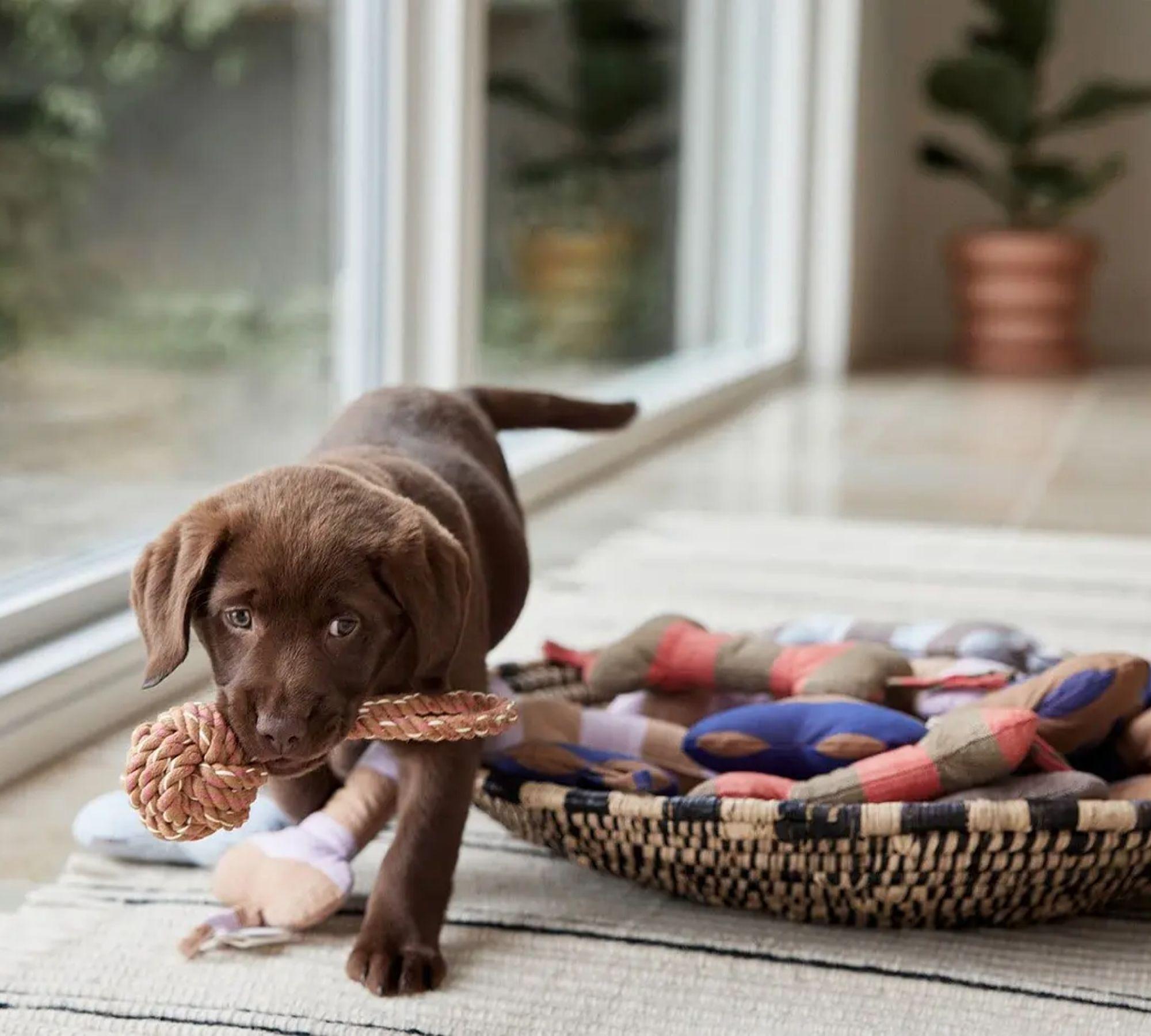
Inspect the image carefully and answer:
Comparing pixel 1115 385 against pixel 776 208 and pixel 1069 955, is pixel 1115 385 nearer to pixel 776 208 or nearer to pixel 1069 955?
pixel 776 208

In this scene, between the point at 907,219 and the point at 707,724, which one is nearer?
the point at 707,724

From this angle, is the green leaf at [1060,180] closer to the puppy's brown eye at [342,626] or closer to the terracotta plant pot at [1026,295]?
the terracotta plant pot at [1026,295]

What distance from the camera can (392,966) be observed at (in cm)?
119

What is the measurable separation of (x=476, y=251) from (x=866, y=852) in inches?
74.8

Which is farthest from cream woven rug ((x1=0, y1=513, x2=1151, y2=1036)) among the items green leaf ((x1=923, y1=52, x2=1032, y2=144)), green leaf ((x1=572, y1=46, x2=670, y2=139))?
green leaf ((x1=923, y1=52, x2=1032, y2=144))

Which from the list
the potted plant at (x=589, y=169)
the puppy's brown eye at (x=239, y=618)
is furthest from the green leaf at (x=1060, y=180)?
the puppy's brown eye at (x=239, y=618)

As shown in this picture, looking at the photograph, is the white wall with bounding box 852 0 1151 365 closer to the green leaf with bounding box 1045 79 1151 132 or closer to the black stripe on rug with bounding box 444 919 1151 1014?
the green leaf with bounding box 1045 79 1151 132

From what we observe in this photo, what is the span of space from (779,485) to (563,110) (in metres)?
0.94

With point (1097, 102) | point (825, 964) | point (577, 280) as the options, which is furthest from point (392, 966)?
point (1097, 102)

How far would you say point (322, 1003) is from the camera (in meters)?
1.17

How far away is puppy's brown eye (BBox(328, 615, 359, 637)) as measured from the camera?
1.10 meters

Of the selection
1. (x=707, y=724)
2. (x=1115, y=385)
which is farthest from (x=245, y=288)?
(x=1115, y=385)

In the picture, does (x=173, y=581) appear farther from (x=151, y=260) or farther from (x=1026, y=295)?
(x=1026, y=295)

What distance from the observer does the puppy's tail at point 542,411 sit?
1.70m
